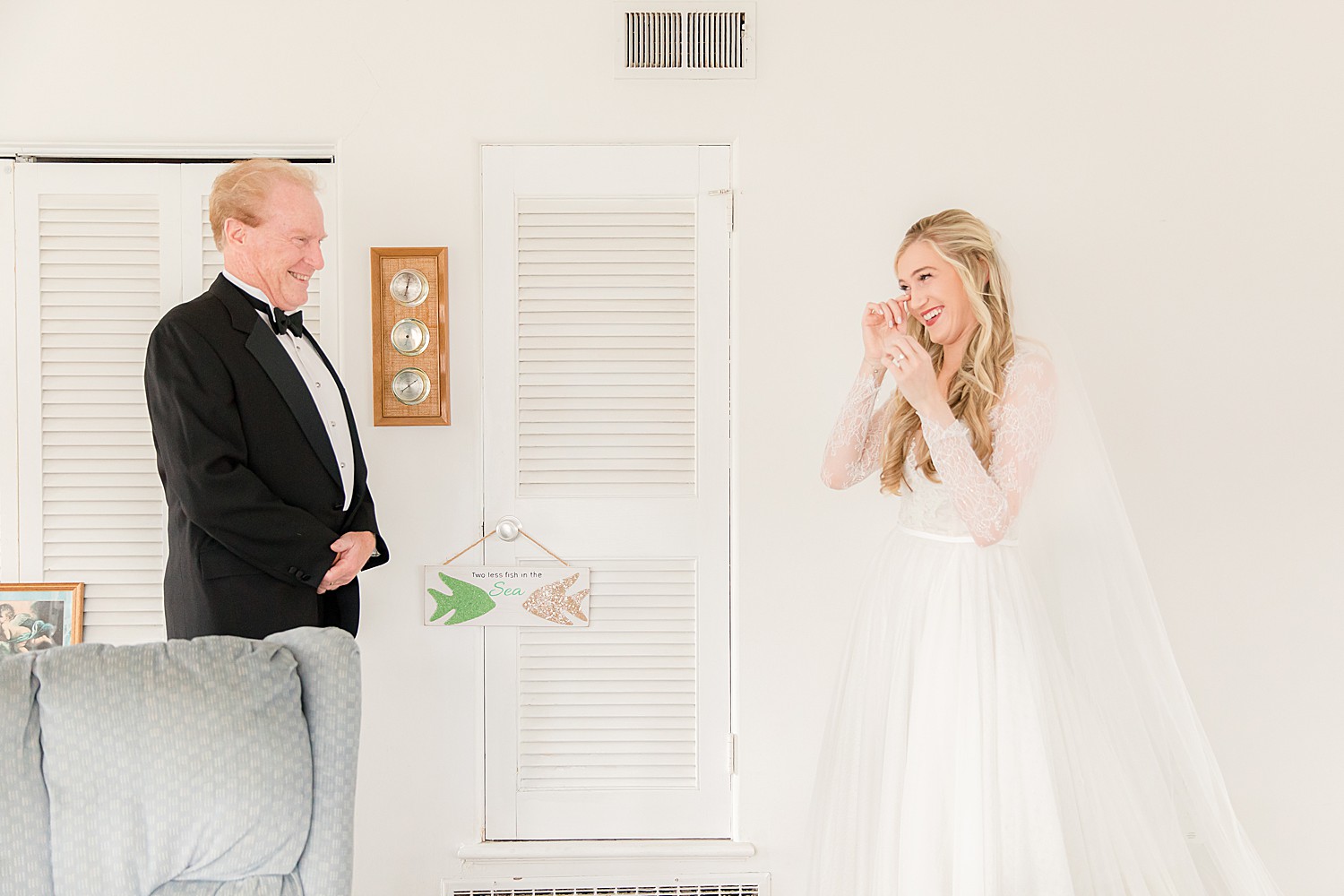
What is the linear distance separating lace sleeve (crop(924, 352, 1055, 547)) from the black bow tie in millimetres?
1301

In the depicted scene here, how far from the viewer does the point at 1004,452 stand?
5.21ft

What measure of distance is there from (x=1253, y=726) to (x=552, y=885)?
1762mm

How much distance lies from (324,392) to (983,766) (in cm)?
148

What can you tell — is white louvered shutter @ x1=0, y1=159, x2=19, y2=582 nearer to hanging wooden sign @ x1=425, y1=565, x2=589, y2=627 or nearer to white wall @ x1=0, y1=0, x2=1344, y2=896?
white wall @ x1=0, y1=0, x2=1344, y2=896

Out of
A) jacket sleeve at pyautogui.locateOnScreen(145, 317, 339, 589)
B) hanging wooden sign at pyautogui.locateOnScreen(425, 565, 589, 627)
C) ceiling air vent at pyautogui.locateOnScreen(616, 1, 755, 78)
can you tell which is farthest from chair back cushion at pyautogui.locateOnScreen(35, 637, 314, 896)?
ceiling air vent at pyautogui.locateOnScreen(616, 1, 755, 78)

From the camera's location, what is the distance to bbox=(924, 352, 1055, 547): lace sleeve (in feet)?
5.08

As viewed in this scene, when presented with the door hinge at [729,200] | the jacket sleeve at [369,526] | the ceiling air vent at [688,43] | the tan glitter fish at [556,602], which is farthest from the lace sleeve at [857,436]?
the jacket sleeve at [369,526]

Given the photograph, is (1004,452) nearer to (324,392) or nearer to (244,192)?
(324,392)

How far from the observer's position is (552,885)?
2.14 m

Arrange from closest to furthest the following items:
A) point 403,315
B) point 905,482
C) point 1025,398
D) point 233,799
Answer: point 233,799
point 1025,398
point 905,482
point 403,315

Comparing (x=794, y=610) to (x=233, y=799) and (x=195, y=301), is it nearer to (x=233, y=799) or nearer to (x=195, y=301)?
(x=233, y=799)

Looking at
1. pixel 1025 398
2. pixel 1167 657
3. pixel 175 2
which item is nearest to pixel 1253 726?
pixel 1167 657

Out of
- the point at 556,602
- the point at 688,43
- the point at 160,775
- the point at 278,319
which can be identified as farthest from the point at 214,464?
the point at 688,43

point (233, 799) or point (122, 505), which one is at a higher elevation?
point (122, 505)
